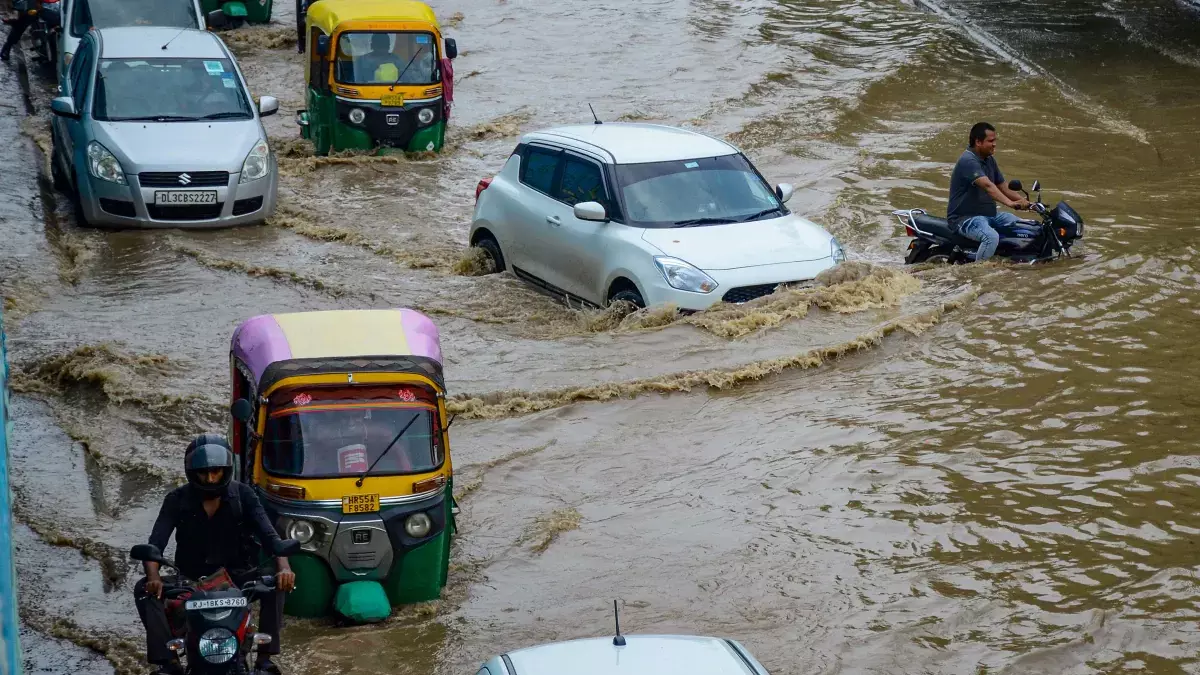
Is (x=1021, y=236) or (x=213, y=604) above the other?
(x=213, y=604)

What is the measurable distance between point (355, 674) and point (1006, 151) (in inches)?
560

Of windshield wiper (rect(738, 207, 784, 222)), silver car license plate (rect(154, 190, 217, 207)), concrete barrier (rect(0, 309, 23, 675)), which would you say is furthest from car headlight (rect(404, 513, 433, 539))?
silver car license plate (rect(154, 190, 217, 207))

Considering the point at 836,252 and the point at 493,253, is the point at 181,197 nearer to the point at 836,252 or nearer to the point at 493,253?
the point at 493,253

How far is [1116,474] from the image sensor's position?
9.01 metres

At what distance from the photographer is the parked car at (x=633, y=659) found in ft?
14.1

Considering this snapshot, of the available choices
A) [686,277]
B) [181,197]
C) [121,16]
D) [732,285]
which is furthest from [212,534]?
[121,16]

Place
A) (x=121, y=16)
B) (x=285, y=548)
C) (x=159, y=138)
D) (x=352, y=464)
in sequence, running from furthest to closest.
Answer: (x=121, y=16) < (x=159, y=138) < (x=352, y=464) < (x=285, y=548)

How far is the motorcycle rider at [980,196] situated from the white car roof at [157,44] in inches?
330

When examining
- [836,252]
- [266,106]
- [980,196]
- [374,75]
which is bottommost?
[374,75]

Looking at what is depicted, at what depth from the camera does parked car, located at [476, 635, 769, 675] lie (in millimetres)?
4297

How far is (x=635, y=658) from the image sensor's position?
172 inches

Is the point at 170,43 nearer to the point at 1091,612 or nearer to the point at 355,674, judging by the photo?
the point at 355,674

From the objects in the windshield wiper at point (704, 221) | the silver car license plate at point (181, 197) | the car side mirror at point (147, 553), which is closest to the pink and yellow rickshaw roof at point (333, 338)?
the car side mirror at point (147, 553)

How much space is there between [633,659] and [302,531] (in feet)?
10.8
